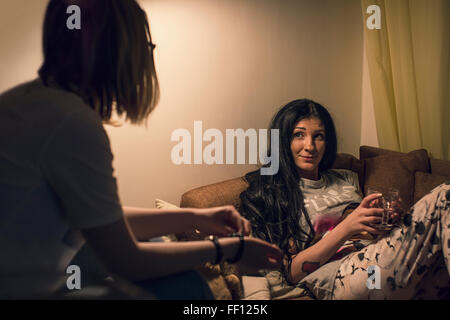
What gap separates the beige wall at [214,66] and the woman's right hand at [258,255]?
727 mm

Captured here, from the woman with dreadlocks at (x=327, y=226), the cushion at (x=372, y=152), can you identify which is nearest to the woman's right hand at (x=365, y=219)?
the woman with dreadlocks at (x=327, y=226)

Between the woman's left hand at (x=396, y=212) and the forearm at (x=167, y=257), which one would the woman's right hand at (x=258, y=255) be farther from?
the woman's left hand at (x=396, y=212)

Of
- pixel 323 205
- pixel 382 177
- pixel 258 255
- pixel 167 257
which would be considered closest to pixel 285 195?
pixel 323 205

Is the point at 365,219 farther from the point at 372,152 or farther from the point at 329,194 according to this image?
the point at 372,152

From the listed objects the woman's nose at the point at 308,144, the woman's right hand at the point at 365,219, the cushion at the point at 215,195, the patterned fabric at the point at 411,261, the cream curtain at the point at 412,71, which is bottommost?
the patterned fabric at the point at 411,261

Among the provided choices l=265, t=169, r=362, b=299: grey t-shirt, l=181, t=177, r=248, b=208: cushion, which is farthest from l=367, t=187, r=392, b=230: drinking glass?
l=181, t=177, r=248, b=208: cushion

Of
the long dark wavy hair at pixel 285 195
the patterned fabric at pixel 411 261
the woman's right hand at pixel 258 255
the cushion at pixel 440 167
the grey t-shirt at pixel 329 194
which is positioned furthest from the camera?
the cushion at pixel 440 167

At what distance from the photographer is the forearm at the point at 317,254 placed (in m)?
1.28

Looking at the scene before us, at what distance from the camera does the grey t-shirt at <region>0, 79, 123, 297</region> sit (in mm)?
733
